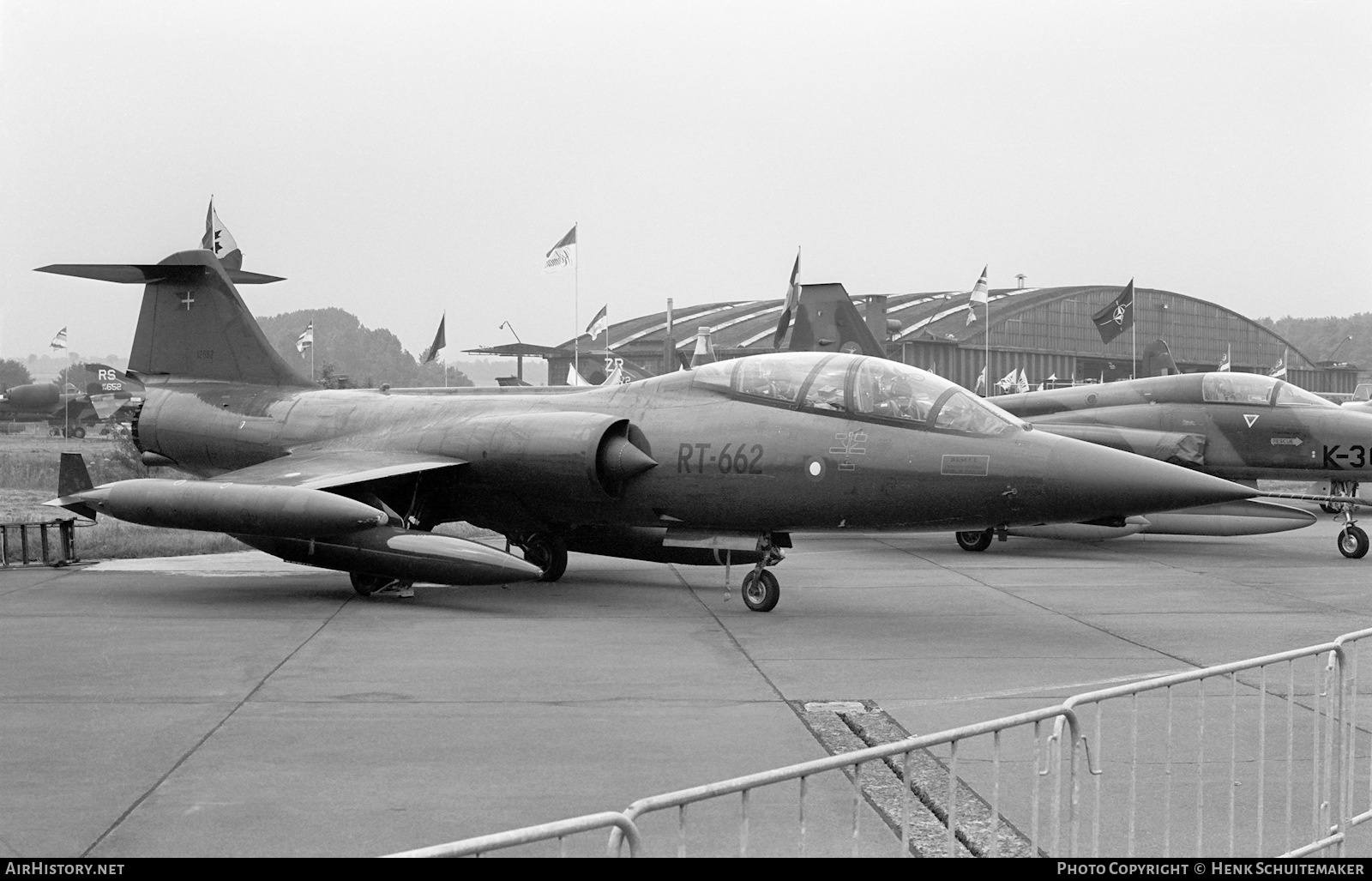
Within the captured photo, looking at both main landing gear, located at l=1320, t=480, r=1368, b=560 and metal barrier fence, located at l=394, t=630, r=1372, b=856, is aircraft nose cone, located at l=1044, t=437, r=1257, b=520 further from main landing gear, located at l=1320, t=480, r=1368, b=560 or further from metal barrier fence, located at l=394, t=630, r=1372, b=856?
main landing gear, located at l=1320, t=480, r=1368, b=560

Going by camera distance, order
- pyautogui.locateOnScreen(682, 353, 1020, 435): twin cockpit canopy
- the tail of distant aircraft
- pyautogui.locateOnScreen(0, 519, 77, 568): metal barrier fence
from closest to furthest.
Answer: pyautogui.locateOnScreen(682, 353, 1020, 435): twin cockpit canopy < pyautogui.locateOnScreen(0, 519, 77, 568): metal barrier fence < the tail of distant aircraft

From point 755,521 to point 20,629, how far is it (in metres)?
6.05

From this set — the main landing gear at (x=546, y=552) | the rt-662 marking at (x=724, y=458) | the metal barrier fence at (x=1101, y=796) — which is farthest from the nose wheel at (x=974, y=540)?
the metal barrier fence at (x=1101, y=796)

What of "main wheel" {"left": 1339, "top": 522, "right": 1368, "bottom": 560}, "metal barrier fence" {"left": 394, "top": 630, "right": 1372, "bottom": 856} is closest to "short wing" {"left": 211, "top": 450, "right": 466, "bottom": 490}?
"metal barrier fence" {"left": 394, "top": 630, "right": 1372, "bottom": 856}

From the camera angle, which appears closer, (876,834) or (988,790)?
(876,834)

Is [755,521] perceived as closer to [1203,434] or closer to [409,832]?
[409,832]

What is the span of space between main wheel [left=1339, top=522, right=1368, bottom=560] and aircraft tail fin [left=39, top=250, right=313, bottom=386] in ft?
43.5

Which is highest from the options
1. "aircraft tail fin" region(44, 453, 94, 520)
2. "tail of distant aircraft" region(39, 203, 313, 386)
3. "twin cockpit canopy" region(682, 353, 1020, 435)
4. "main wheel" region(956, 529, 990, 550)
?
"tail of distant aircraft" region(39, 203, 313, 386)

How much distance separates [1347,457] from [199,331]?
1442 cm

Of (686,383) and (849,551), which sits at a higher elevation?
(686,383)

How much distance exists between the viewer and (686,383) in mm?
12352

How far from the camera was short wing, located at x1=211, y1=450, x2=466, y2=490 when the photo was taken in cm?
1246

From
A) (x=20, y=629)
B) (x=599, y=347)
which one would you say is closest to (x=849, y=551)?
(x=20, y=629)

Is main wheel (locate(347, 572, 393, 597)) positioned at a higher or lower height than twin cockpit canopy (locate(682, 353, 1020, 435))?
lower
